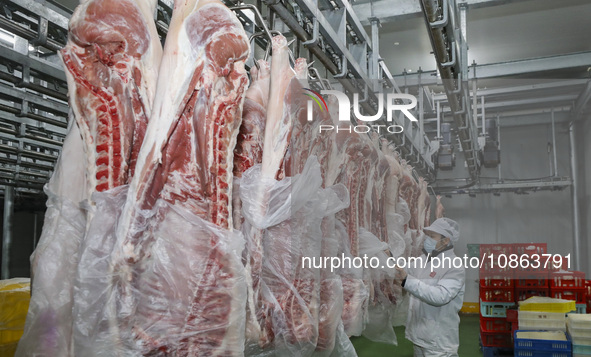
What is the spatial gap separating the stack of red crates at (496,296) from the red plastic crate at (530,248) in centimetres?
19

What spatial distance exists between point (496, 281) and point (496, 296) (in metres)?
0.86

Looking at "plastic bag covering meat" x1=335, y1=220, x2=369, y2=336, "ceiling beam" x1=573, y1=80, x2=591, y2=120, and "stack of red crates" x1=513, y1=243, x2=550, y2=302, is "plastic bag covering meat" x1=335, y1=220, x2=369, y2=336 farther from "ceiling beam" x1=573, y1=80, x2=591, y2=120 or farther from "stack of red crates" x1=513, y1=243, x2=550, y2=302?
"ceiling beam" x1=573, y1=80, x2=591, y2=120

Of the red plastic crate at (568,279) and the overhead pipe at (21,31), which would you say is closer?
the overhead pipe at (21,31)

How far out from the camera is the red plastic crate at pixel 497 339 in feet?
16.9

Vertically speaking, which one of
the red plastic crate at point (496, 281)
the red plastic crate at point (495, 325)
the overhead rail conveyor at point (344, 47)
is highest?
the overhead rail conveyor at point (344, 47)

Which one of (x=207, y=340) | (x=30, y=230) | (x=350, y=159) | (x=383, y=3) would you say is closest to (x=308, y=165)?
(x=350, y=159)

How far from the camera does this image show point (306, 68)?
328cm

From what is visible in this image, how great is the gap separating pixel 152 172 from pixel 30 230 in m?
7.98

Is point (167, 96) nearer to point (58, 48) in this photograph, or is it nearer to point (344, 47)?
point (58, 48)

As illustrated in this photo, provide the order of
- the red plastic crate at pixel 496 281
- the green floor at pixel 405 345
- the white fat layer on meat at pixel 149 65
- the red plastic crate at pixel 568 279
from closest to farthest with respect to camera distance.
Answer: the white fat layer on meat at pixel 149 65
the red plastic crate at pixel 568 279
the red plastic crate at pixel 496 281
the green floor at pixel 405 345

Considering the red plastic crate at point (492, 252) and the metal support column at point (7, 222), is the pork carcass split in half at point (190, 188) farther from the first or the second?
the metal support column at point (7, 222)

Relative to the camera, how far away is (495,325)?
5.29 m

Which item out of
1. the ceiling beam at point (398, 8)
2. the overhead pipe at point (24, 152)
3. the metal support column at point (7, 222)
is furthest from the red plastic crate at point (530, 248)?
the metal support column at point (7, 222)

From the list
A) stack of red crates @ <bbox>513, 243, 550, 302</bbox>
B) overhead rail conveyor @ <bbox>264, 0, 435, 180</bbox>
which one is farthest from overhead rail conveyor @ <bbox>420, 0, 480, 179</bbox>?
stack of red crates @ <bbox>513, 243, 550, 302</bbox>
